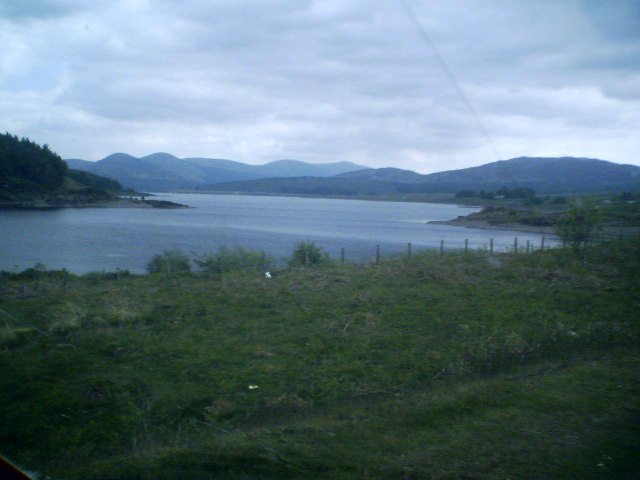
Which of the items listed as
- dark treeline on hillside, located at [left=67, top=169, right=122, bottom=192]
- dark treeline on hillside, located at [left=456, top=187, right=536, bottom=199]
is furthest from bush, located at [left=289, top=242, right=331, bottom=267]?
dark treeline on hillside, located at [left=67, top=169, right=122, bottom=192]

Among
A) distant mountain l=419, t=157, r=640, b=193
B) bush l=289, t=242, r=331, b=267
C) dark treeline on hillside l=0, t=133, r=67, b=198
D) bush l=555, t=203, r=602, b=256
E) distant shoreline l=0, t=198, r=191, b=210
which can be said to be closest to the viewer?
bush l=555, t=203, r=602, b=256

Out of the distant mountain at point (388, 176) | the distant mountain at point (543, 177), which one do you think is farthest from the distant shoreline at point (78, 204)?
the distant mountain at point (388, 176)

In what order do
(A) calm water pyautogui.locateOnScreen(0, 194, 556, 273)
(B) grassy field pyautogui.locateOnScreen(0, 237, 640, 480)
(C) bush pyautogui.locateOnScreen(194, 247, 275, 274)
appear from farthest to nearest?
(A) calm water pyautogui.locateOnScreen(0, 194, 556, 273) → (C) bush pyautogui.locateOnScreen(194, 247, 275, 274) → (B) grassy field pyautogui.locateOnScreen(0, 237, 640, 480)

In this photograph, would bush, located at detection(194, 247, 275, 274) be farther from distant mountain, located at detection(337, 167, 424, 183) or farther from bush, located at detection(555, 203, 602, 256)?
distant mountain, located at detection(337, 167, 424, 183)

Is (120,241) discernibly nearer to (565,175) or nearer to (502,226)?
(502,226)

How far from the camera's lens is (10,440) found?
650 centimetres

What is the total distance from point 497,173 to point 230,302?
38.5 m

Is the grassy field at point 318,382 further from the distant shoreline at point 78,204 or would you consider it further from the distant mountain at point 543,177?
the distant shoreline at point 78,204

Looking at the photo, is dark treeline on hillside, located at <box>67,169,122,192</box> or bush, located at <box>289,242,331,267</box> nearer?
bush, located at <box>289,242,331,267</box>

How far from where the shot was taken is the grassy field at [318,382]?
602 cm

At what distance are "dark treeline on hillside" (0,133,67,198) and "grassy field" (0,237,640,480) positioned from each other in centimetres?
2814

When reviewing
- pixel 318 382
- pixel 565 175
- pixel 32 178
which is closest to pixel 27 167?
pixel 32 178

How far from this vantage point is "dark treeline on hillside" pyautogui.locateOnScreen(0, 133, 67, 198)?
39.3 meters

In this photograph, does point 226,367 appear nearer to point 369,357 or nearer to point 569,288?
point 369,357
